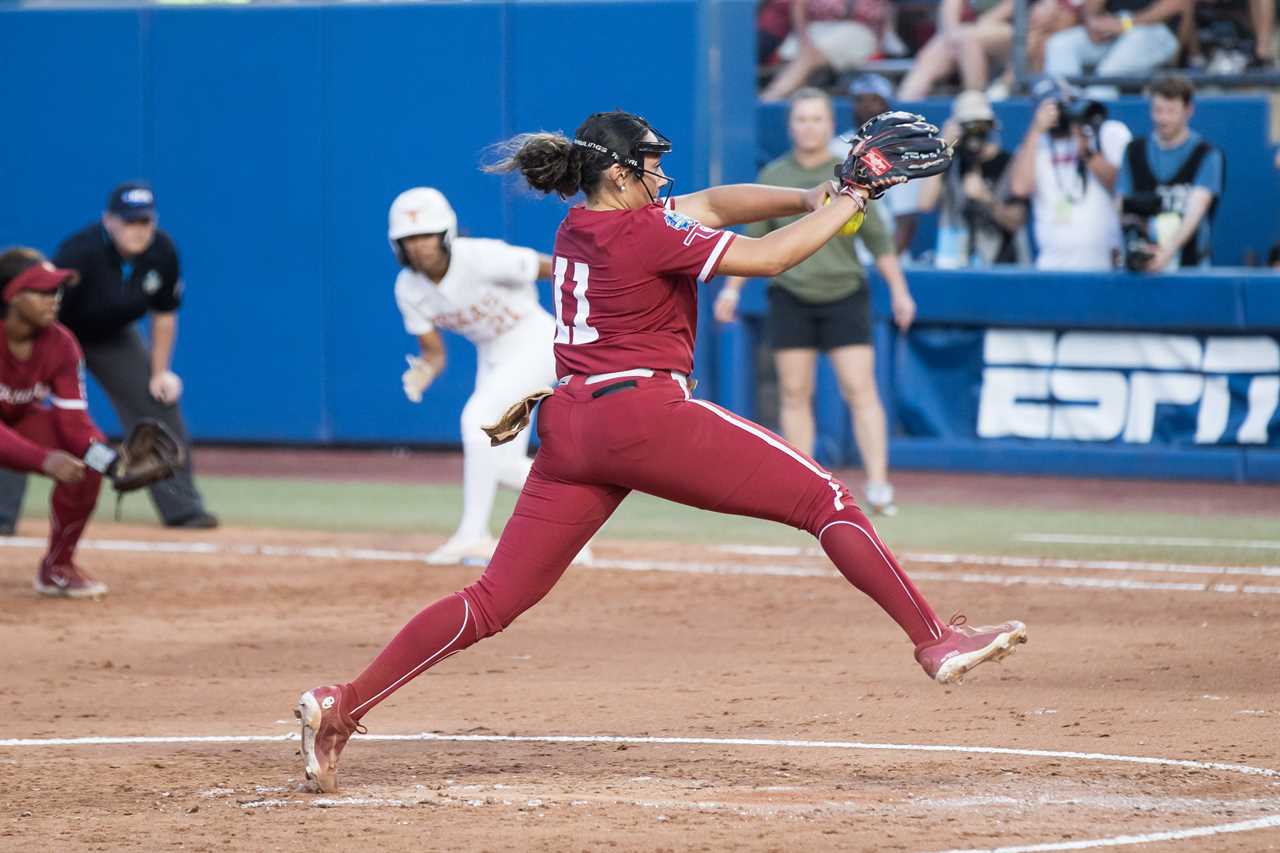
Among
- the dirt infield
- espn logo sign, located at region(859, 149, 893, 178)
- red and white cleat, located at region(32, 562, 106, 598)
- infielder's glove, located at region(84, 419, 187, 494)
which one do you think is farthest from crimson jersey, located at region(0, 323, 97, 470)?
espn logo sign, located at region(859, 149, 893, 178)

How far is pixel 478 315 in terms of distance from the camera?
9797 mm

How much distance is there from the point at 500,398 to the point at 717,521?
2825 millimetres

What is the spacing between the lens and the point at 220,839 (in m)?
5.16

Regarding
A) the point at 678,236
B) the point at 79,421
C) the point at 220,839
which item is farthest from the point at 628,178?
the point at 79,421

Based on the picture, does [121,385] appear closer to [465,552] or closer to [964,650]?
[465,552]

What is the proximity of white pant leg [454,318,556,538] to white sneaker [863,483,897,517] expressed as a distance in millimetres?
2661

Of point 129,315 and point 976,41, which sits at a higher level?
point 976,41

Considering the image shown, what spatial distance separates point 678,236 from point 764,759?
1.68 m

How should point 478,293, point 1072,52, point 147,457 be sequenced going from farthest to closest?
point 1072,52
point 478,293
point 147,457

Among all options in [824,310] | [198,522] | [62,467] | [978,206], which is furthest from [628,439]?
[978,206]

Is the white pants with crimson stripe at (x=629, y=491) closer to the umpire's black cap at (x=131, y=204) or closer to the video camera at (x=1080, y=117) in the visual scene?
the umpire's black cap at (x=131, y=204)

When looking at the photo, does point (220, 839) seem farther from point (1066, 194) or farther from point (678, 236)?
point (1066, 194)

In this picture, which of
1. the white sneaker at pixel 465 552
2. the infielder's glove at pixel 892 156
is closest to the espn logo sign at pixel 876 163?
the infielder's glove at pixel 892 156

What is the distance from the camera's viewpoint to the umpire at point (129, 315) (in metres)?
11.1
